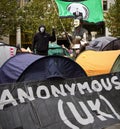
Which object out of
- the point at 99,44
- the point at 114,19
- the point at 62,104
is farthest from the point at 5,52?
the point at 114,19

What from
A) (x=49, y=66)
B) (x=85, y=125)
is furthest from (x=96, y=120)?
(x=49, y=66)

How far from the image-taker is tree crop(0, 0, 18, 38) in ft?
116

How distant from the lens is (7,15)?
118 feet

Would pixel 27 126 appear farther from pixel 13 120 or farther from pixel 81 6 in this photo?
pixel 81 6

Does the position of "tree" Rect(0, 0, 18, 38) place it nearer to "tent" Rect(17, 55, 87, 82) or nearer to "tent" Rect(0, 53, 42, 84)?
"tent" Rect(0, 53, 42, 84)

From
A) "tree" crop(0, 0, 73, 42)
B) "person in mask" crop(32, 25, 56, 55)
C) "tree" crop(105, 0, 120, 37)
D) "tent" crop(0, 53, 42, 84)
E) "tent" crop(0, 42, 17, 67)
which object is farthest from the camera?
"tree" crop(105, 0, 120, 37)

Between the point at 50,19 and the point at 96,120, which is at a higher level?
the point at 96,120

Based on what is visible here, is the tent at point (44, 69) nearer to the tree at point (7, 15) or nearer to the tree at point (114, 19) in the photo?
the tree at point (7, 15)

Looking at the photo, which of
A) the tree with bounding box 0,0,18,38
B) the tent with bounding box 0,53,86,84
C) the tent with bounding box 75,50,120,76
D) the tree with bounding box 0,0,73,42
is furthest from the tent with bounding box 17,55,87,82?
the tree with bounding box 0,0,18,38

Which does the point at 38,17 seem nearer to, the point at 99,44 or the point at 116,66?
the point at 99,44

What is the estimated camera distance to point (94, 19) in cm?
1418

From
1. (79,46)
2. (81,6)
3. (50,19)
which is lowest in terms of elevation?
(50,19)

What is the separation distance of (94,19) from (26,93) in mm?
8382

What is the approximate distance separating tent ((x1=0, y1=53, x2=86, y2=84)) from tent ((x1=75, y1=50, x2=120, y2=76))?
3.14ft
